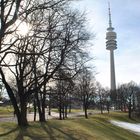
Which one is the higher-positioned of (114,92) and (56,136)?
(114,92)

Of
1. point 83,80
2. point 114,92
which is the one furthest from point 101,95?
point 83,80

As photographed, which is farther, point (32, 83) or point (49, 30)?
point (32, 83)

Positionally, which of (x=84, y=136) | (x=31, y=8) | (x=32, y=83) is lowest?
(x=84, y=136)

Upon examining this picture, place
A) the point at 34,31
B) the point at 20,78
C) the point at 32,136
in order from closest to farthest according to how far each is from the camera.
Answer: the point at 34,31 < the point at 32,136 < the point at 20,78

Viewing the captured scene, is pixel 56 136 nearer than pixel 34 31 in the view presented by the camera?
No

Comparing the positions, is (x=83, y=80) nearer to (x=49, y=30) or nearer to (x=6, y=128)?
(x=6, y=128)

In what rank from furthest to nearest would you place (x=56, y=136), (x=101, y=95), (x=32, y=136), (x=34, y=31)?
(x=101, y=95), (x=56, y=136), (x=32, y=136), (x=34, y=31)

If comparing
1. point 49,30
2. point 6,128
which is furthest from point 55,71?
point 49,30

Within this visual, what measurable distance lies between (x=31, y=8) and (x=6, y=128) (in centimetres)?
1208

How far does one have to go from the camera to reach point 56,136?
101 feet

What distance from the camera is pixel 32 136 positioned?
28.6 meters

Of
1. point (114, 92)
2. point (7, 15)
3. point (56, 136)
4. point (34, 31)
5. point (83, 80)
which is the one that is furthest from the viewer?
point (114, 92)

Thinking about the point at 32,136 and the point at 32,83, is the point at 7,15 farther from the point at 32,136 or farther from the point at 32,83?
the point at 32,83

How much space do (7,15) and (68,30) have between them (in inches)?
436
